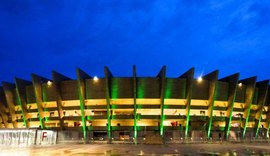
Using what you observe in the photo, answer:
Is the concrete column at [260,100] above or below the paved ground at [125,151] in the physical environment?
above

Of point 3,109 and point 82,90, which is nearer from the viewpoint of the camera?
point 82,90

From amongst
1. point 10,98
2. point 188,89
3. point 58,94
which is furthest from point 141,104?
point 10,98

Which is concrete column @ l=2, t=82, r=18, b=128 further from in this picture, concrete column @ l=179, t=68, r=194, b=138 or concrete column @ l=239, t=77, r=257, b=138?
concrete column @ l=239, t=77, r=257, b=138

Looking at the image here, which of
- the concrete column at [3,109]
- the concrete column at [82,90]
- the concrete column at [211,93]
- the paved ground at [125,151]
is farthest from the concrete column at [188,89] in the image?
the concrete column at [3,109]

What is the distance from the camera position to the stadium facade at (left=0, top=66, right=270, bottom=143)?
5675 centimetres

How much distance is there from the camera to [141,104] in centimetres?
5944

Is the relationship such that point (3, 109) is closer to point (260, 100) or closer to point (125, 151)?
point (125, 151)

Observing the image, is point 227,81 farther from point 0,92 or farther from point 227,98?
point 0,92

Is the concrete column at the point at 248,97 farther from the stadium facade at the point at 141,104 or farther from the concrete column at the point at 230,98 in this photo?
the concrete column at the point at 230,98

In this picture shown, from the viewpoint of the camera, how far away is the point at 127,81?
5747 cm

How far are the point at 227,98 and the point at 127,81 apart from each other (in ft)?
83.4

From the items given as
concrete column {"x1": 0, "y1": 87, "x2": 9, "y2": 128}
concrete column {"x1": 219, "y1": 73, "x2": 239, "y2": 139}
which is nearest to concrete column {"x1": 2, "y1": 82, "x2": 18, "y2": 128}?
concrete column {"x1": 0, "y1": 87, "x2": 9, "y2": 128}

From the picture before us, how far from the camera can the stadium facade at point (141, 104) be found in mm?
56750

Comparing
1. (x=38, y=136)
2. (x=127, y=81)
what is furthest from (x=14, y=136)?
(x=127, y=81)
